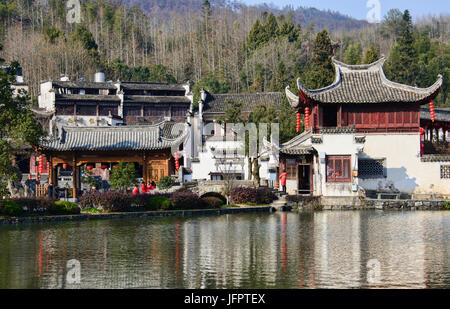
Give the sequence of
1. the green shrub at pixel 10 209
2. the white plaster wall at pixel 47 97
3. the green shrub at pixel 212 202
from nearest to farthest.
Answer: the green shrub at pixel 10 209 < the green shrub at pixel 212 202 < the white plaster wall at pixel 47 97

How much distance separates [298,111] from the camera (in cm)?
4356

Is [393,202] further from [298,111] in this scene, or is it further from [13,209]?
[13,209]

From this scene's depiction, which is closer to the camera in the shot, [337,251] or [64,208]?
[337,251]

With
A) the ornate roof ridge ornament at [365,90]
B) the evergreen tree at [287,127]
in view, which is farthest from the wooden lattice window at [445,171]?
the evergreen tree at [287,127]

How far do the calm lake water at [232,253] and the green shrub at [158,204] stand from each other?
2.40 m

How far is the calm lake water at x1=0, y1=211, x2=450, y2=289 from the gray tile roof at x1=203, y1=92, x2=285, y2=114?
35.9 meters

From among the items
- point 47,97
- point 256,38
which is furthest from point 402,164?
point 256,38

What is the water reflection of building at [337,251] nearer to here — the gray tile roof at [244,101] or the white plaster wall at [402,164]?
the white plaster wall at [402,164]

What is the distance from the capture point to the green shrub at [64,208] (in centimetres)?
2970

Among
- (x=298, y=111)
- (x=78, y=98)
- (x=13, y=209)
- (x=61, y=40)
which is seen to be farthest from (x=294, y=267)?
(x=61, y=40)

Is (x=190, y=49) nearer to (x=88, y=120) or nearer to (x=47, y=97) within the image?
(x=47, y=97)

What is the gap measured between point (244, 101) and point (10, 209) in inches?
1575

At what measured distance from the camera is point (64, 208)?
29906 millimetres
